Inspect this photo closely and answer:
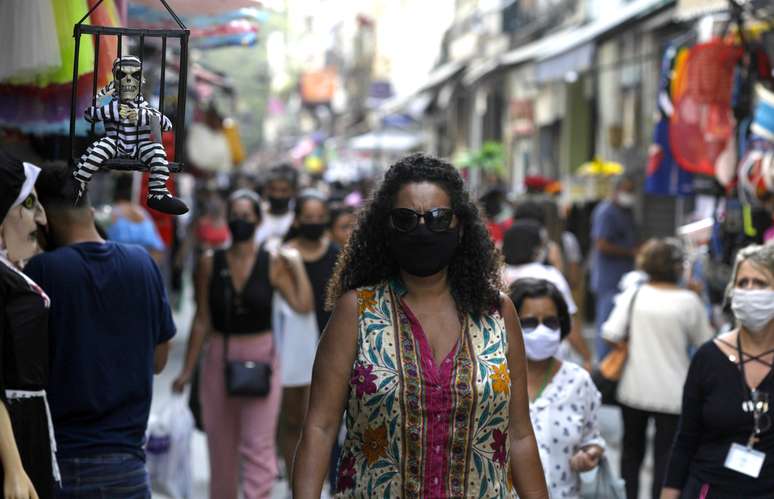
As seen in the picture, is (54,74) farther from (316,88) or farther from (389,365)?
(316,88)

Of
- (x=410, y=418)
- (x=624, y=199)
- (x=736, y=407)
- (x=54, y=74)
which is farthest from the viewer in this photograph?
(x=624, y=199)

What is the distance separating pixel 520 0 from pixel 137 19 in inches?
931

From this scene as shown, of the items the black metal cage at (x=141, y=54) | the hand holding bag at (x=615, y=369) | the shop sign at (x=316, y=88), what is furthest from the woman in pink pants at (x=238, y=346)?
the shop sign at (x=316, y=88)

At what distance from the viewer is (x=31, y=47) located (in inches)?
180

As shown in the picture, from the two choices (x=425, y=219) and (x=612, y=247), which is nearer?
(x=425, y=219)

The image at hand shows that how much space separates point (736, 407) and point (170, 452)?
12.4 feet

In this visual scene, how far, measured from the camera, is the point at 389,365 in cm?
409

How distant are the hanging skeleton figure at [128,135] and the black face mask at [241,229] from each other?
4.39 metres

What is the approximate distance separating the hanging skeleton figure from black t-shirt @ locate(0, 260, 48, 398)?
Result: 48cm

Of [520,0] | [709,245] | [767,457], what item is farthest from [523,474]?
[520,0]

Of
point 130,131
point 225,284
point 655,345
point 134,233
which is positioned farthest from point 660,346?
point 130,131

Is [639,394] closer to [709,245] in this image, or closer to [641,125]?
[709,245]

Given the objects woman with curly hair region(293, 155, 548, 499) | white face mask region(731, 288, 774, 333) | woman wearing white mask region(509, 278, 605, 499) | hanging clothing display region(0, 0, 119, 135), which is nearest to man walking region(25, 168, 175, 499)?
hanging clothing display region(0, 0, 119, 135)

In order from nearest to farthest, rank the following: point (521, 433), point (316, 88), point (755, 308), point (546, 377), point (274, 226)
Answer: point (521, 433)
point (755, 308)
point (546, 377)
point (274, 226)
point (316, 88)
